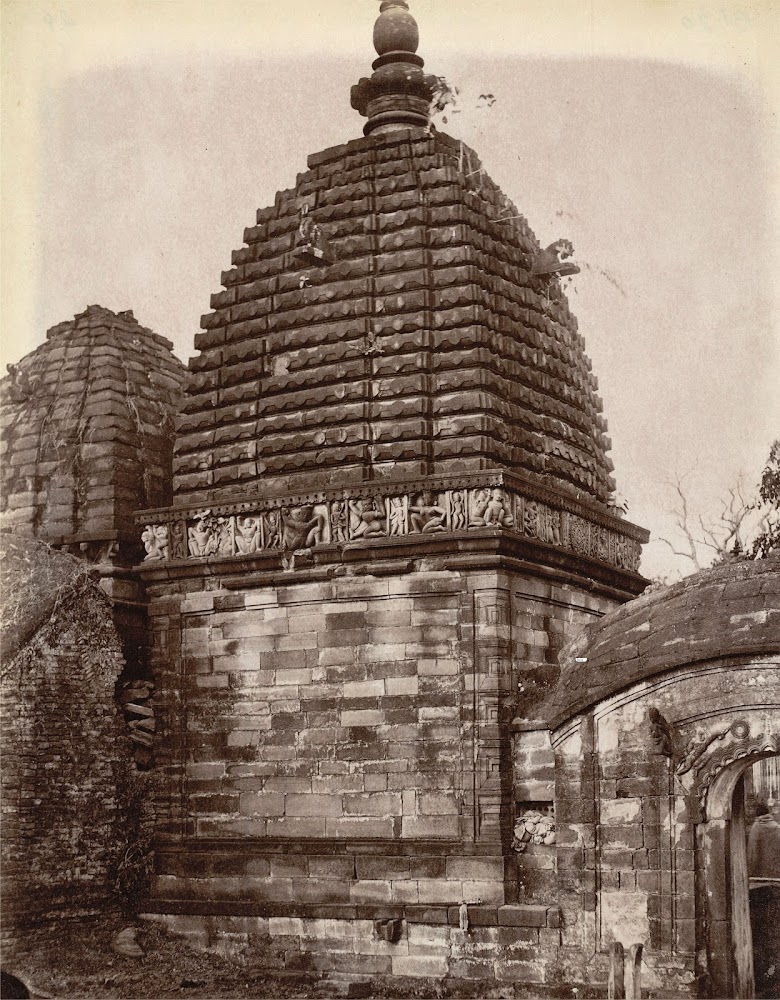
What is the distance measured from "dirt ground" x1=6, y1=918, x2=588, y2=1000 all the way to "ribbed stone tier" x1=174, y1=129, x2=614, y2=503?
5459mm

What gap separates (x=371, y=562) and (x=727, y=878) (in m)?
5.27

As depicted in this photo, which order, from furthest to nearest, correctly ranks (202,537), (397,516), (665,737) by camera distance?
(202,537) < (397,516) < (665,737)

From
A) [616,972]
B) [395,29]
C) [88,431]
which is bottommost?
[616,972]

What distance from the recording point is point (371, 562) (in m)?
18.0

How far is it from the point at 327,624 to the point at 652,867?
183 inches

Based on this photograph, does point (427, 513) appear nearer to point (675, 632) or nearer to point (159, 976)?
point (675, 632)

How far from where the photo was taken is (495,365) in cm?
1864

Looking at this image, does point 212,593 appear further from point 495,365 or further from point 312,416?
point 495,365

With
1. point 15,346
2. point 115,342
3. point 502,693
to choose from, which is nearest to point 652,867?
point 502,693

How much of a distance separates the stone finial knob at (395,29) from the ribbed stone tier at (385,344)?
156cm

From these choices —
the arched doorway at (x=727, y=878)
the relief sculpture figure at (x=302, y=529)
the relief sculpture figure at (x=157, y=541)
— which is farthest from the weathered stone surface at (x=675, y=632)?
the relief sculpture figure at (x=157, y=541)

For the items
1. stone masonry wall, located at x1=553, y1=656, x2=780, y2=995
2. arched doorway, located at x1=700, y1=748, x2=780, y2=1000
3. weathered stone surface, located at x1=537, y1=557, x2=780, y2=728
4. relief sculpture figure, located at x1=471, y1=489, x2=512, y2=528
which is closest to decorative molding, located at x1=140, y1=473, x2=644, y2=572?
relief sculpture figure, located at x1=471, y1=489, x2=512, y2=528

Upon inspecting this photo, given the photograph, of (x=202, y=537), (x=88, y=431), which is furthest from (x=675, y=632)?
(x=88, y=431)

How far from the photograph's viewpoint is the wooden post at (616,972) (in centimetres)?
1459
